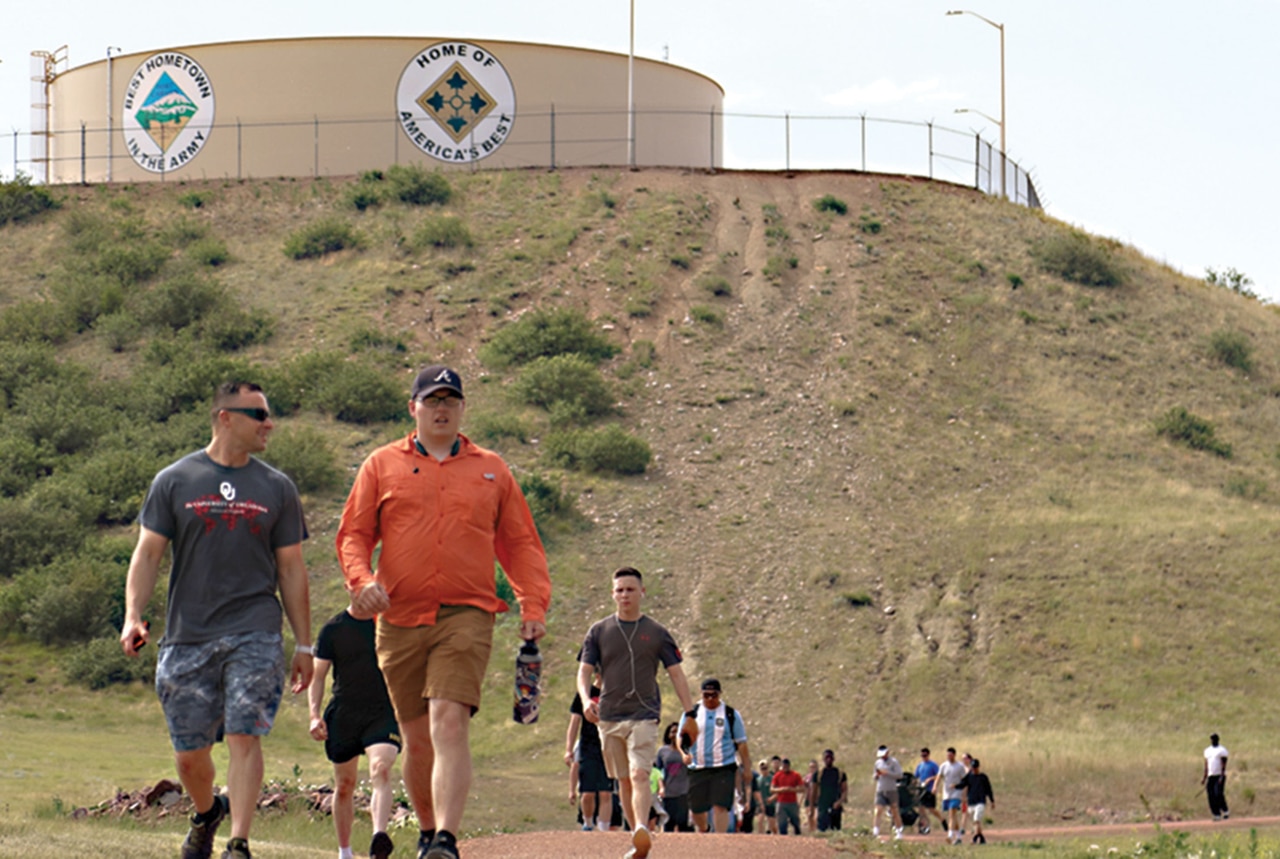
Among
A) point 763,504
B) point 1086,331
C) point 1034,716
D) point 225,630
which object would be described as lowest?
point 1034,716

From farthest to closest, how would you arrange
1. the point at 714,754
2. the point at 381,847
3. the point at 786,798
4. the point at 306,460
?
1. the point at 306,460
2. the point at 786,798
3. the point at 714,754
4. the point at 381,847

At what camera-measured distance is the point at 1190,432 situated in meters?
43.3

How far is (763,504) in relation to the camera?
1505 inches

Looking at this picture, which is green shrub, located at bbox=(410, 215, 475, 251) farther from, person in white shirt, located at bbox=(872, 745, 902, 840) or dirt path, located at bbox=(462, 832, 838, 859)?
dirt path, located at bbox=(462, 832, 838, 859)

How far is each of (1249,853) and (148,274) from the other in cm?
4434

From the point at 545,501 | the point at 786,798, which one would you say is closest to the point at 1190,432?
the point at 545,501

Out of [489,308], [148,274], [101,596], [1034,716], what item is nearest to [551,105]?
[489,308]

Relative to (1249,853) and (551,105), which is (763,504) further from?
(1249,853)

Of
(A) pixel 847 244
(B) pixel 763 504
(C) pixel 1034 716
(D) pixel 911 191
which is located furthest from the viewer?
(D) pixel 911 191

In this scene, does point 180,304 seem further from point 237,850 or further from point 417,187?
point 237,850

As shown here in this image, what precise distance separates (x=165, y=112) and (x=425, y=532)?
50305mm

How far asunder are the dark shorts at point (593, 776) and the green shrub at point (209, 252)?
39870 millimetres

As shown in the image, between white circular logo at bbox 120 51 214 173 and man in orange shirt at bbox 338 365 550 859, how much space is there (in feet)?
159

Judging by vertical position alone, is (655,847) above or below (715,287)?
below
